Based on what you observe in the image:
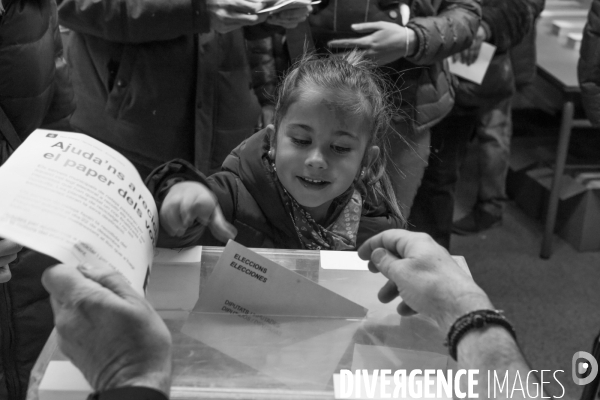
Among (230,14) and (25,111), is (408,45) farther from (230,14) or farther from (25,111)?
→ (25,111)

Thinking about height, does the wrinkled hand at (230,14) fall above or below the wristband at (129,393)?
below

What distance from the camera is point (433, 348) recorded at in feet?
3.38

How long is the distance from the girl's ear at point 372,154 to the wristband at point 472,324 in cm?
65

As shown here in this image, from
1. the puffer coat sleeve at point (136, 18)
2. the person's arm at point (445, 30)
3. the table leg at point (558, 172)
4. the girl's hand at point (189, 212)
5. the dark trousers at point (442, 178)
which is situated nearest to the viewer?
the girl's hand at point (189, 212)

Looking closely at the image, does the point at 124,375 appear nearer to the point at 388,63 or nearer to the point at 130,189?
the point at 130,189

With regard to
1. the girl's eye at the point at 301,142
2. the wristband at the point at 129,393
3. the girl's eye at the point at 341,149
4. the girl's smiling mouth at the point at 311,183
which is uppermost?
the wristband at the point at 129,393

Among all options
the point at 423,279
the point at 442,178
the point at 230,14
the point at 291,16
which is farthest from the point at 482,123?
the point at 423,279

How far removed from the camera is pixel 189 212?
1.08m

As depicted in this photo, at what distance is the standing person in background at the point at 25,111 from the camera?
1.59 metres

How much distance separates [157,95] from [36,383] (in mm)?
1246

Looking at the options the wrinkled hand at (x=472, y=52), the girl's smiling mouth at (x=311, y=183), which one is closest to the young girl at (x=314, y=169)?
the girl's smiling mouth at (x=311, y=183)

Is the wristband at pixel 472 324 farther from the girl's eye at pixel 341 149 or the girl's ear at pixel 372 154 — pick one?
the girl's ear at pixel 372 154

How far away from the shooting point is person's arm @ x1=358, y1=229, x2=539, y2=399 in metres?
0.92

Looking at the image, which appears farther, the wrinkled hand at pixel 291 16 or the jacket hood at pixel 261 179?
the wrinkled hand at pixel 291 16
